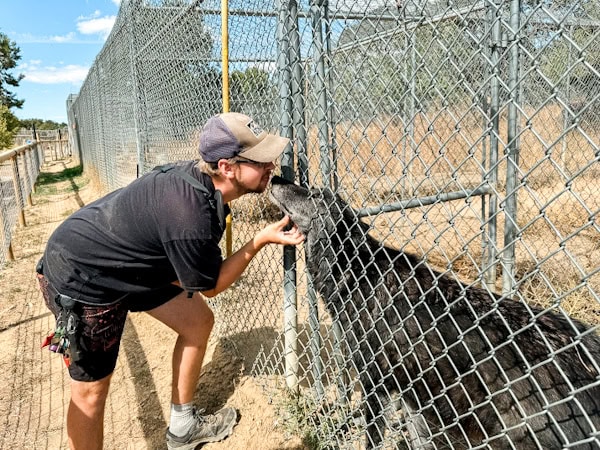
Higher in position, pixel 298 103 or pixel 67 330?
pixel 298 103

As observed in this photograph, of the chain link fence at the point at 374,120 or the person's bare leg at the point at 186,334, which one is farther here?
the person's bare leg at the point at 186,334

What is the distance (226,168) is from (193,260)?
499 mm

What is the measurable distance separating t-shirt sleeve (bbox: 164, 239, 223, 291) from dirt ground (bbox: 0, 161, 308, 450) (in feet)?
4.85

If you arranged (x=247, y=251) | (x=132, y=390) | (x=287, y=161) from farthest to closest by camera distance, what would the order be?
(x=132, y=390)
(x=287, y=161)
(x=247, y=251)

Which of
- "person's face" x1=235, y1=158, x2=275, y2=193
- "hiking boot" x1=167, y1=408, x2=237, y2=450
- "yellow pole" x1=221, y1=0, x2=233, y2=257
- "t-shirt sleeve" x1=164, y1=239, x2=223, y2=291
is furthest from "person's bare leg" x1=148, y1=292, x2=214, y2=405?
"person's face" x1=235, y1=158, x2=275, y2=193

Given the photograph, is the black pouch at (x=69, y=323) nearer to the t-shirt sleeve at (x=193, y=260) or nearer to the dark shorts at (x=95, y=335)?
the dark shorts at (x=95, y=335)

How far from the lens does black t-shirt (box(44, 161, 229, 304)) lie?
2.15 metres

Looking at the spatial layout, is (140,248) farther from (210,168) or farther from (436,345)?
(436,345)

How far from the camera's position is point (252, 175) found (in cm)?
230

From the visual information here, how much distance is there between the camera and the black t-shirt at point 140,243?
2.15m

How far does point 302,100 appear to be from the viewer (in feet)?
8.77

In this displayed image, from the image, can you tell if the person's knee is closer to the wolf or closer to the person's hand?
the person's hand

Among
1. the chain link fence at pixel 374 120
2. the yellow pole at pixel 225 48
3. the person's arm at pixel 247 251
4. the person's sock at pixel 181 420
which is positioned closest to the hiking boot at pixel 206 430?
the person's sock at pixel 181 420

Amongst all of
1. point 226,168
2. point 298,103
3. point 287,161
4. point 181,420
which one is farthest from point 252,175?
point 181,420
